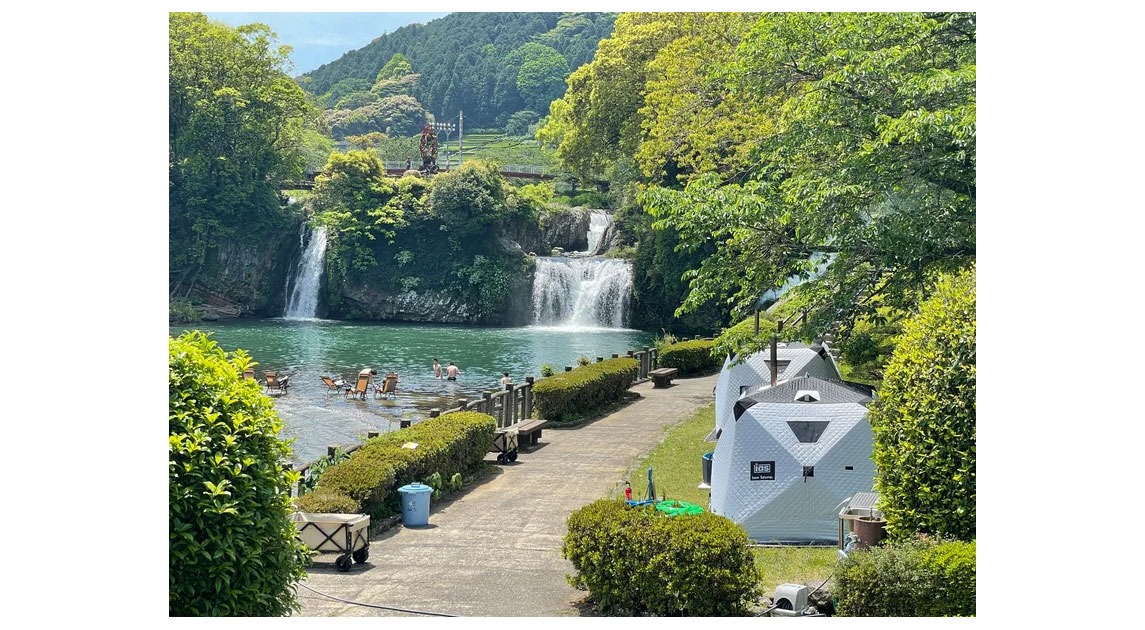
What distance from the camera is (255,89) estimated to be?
6216 cm

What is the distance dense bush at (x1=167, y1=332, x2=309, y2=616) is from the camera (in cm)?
700

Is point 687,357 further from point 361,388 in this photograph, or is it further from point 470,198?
point 470,198

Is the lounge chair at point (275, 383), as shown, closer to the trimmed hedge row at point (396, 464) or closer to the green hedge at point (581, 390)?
the green hedge at point (581, 390)

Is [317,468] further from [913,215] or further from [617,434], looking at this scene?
[913,215]

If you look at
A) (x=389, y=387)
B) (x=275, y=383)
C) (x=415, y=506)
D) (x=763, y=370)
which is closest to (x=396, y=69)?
(x=275, y=383)

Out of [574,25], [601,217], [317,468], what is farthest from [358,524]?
[574,25]

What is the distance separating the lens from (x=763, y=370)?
1928 cm

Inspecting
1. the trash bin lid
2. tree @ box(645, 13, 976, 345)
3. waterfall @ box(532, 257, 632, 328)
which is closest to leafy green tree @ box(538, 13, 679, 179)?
waterfall @ box(532, 257, 632, 328)

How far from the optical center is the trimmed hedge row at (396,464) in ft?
43.6

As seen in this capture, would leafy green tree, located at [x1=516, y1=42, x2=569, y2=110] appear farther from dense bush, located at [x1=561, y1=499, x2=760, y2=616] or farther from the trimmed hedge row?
dense bush, located at [x1=561, y1=499, x2=760, y2=616]

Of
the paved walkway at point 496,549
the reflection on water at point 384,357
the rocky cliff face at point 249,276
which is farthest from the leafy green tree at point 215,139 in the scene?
the paved walkway at point 496,549

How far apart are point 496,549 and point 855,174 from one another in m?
6.14

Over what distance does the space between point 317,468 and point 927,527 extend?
30.0 feet

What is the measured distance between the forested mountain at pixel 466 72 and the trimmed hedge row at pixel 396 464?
12031 cm
